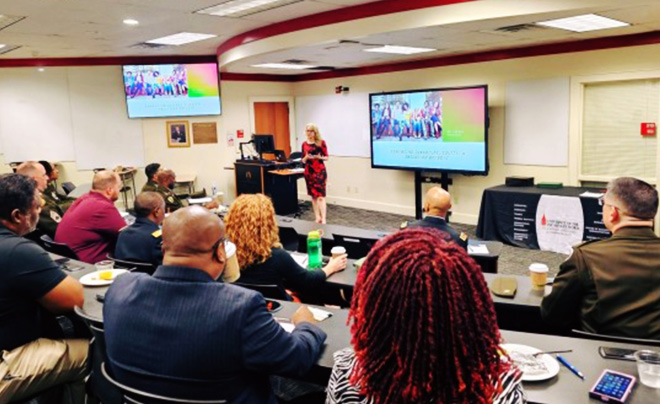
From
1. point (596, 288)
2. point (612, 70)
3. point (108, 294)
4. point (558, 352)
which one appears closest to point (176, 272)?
point (108, 294)

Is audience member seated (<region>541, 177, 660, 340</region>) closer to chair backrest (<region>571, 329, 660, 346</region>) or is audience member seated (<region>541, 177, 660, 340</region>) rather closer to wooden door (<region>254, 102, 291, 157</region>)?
chair backrest (<region>571, 329, 660, 346</region>)

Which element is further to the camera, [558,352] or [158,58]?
[158,58]

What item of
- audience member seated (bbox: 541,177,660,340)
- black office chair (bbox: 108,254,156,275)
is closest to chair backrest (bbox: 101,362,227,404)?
audience member seated (bbox: 541,177,660,340)

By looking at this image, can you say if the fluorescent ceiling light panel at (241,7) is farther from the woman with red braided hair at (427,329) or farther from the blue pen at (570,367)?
the woman with red braided hair at (427,329)

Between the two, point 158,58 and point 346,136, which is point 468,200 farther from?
point 158,58

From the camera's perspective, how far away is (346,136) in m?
9.30

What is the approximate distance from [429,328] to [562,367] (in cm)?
92

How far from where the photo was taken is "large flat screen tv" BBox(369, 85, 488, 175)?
6.84 m

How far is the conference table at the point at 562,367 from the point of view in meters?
1.52

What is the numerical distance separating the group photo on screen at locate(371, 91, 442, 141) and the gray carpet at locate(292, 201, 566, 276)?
4.28 ft

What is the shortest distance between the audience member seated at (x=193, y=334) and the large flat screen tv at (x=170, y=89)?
7.37 meters

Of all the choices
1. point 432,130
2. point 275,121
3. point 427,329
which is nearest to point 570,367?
point 427,329

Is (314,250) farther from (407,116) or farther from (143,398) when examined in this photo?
(407,116)

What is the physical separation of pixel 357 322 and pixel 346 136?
829 cm
